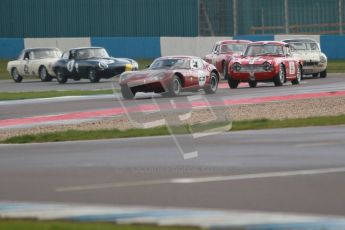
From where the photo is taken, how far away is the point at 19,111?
23.5 metres

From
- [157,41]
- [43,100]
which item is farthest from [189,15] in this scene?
[43,100]

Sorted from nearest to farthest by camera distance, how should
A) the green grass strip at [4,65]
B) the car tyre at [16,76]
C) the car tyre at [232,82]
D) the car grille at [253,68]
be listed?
the car grille at [253,68], the car tyre at [232,82], the car tyre at [16,76], the green grass strip at [4,65]

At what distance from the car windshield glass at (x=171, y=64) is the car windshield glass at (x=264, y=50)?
3671 mm

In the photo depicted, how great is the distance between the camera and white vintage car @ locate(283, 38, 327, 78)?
34031 mm

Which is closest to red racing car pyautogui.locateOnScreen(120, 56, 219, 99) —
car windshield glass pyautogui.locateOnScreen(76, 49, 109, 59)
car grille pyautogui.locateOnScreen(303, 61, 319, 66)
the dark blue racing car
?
car grille pyautogui.locateOnScreen(303, 61, 319, 66)

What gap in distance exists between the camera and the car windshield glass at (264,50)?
30.0m

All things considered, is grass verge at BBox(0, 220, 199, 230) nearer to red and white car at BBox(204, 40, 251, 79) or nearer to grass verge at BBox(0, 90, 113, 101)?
grass verge at BBox(0, 90, 113, 101)

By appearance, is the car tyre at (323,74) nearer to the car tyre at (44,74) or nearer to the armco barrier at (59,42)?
the car tyre at (44,74)

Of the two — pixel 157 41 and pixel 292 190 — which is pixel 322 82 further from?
pixel 292 190

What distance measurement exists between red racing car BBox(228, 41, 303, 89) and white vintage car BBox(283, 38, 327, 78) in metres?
3.29

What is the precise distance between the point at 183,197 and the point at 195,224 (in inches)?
64.4

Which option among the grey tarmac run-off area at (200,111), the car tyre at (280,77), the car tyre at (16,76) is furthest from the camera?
the car tyre at (16,76)

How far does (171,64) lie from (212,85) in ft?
5.55

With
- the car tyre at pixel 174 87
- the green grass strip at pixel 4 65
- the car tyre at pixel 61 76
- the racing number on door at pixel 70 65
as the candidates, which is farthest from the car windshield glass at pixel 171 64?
the green grass strip at pixel 4 65
